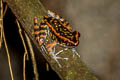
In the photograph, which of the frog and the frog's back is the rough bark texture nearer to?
the frog

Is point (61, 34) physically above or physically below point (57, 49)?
above

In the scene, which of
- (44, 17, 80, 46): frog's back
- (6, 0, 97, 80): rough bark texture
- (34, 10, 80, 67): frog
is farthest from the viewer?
(44, 17, 80, 46): frog's back

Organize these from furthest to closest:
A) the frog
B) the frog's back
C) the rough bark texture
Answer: the frog's back < the frog < the rough bark texture

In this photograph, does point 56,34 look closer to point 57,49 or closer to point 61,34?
point 61,34

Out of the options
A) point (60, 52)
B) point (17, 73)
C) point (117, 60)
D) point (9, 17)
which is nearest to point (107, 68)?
point (117, 60)

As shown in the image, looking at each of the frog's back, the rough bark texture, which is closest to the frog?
the frog's back

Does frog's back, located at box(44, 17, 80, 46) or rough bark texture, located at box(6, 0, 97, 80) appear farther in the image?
frog's back, located at box(44, 17, 80, 46)

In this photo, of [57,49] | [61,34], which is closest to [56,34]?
[61,34]

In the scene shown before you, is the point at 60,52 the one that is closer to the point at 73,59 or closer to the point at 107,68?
the point at 73,59

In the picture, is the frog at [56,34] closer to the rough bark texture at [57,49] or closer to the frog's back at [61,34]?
the frog's back at [61,34]
